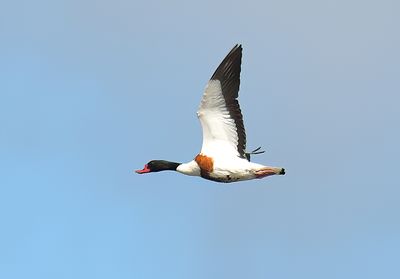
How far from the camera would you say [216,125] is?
4528cm

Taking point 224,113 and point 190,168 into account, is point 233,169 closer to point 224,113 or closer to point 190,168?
point 190,168

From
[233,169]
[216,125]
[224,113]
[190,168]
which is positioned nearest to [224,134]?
[216,125]

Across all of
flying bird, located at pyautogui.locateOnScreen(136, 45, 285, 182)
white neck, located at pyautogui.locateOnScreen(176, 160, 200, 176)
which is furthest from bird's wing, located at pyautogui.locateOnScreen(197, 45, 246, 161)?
white neck, located at pyautogui.locateOnScreen(176, 160, 200, 176)

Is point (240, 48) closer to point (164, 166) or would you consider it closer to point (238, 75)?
point (238, 75)

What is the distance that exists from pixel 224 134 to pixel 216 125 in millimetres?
407

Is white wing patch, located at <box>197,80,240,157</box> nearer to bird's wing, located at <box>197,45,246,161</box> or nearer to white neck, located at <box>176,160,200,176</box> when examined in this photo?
bird's wing, located at <box>197,45,246,161</box>

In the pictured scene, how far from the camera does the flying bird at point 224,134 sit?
4444 centimetres

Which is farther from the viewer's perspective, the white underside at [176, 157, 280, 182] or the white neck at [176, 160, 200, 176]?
the white neck at [176, 160, 200, 176]

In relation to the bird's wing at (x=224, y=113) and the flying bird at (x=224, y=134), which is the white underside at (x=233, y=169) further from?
the bird's wing at (x=224, y=113)

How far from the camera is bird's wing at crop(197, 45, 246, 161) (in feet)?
146

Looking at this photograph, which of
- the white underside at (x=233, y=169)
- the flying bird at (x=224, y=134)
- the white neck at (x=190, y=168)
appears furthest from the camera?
the white neck at (x=190, y=168)

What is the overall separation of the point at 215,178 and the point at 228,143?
1146 millimetres

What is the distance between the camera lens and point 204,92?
1753 inches

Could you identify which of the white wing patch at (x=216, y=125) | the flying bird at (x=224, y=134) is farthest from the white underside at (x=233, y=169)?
the white wing patch at (x=216, y=125)
